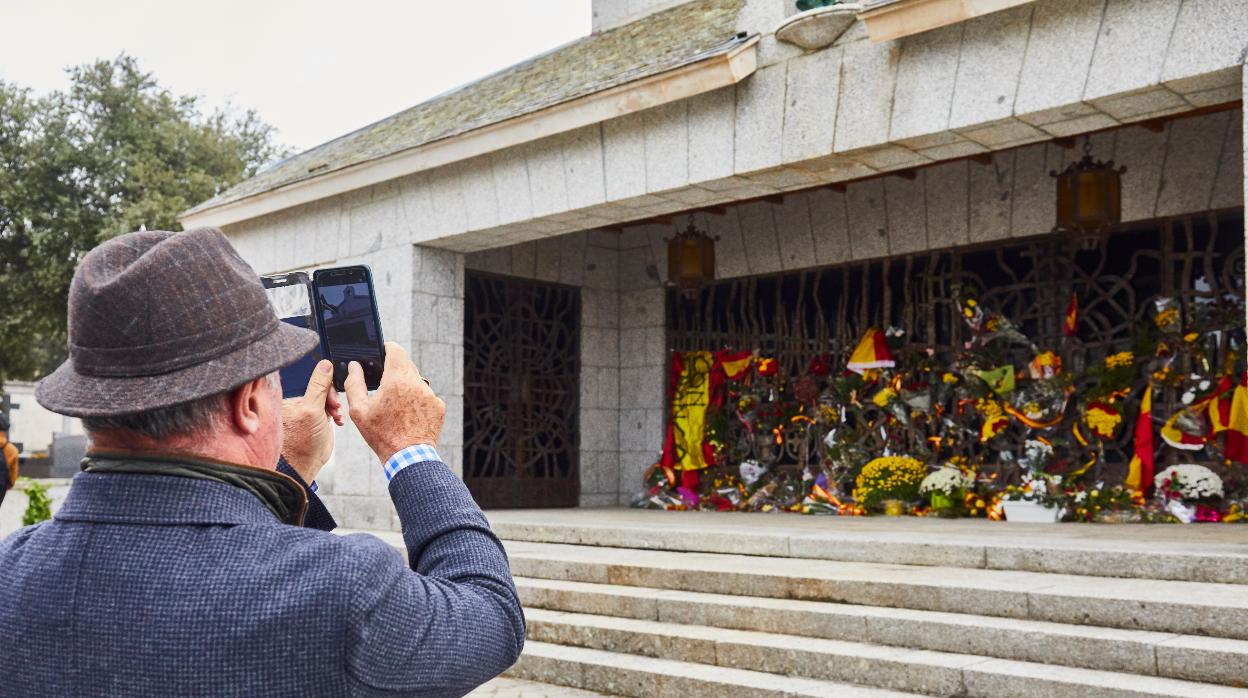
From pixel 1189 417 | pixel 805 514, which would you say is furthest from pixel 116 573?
pixel 805 514

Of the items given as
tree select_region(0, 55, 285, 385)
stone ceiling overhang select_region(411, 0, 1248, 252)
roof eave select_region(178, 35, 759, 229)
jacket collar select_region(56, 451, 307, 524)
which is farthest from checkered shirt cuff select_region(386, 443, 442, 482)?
tree select_region(0, 55, 285, 385)

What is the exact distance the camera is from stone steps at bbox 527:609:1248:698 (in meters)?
5.16

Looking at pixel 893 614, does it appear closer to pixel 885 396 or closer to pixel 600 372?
pixel 885 396

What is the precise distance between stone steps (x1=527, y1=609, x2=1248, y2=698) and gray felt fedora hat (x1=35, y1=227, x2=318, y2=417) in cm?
451

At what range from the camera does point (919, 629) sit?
19.9 ft

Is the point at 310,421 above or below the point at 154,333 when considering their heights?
below

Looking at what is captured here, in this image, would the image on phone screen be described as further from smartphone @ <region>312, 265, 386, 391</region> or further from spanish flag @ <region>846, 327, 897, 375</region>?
spanish flag @ <region>846, 327, 897, 375</region>

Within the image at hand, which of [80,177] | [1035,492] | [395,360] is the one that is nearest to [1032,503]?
[1035,492]

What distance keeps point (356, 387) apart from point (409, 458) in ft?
0.54

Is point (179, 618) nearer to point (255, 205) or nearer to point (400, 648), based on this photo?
point (400, 648)

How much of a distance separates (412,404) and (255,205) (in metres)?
11.3

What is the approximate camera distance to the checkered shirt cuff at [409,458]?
178cm

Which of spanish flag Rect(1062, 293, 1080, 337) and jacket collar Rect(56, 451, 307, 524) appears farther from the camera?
spanish flag Rect(1062, 293, 1080, 337)

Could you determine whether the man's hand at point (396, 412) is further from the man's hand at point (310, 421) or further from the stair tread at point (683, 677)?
the stair tread at point (683, 677)
